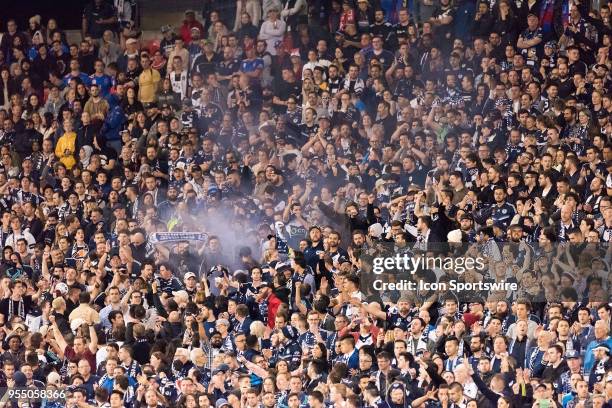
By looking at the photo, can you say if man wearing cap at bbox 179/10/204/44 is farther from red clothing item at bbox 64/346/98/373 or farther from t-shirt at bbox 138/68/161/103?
red clothing item at bbox 64/346/98/373

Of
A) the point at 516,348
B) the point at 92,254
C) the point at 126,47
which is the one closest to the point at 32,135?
the point at 126,47

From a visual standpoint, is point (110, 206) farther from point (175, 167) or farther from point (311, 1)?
point (311, 1)

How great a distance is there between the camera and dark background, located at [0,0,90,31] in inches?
1065

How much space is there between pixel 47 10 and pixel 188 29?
2.61 meters

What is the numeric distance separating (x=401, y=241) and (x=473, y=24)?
15.7 ft

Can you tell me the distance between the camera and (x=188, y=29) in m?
25.9

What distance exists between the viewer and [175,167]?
76.3 feet

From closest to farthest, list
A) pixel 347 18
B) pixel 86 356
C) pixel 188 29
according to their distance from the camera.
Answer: pixel 86 356, pixel 347 18, pixel 188 29

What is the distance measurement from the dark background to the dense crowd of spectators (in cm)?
22

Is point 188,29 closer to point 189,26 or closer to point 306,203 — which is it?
A: point 189,26

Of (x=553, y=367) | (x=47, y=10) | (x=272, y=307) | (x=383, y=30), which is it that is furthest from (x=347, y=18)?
(x=553, y=367)

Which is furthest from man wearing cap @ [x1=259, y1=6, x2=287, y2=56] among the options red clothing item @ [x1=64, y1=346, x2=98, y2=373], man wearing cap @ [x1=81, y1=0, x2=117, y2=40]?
red clothing item @ [x1=64, y1=346, x2=98, y2=373]

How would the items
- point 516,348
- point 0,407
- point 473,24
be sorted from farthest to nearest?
point 473,24
point 0,407
point 516,348

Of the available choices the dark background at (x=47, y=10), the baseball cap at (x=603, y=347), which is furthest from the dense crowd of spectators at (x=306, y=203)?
the dark background at (x=47, y=10)
